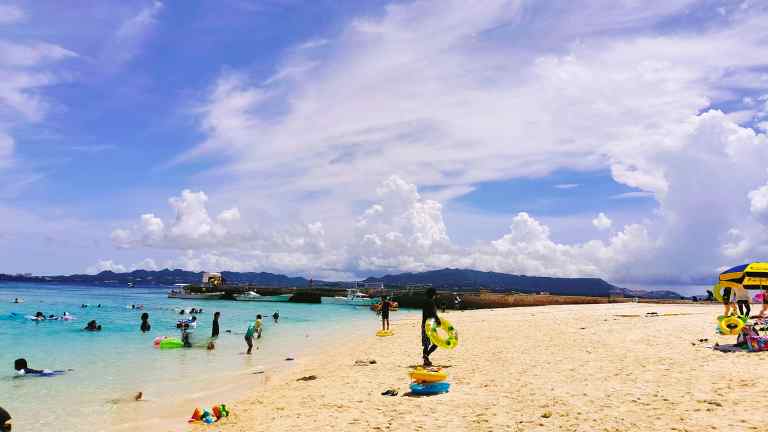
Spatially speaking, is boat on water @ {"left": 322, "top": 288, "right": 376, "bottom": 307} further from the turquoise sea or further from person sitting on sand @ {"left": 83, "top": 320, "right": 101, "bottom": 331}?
the turquoise sea

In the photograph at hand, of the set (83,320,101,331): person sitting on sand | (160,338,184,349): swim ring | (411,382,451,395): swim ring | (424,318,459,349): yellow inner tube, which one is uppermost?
(424,318,459,349): yellow inner tube

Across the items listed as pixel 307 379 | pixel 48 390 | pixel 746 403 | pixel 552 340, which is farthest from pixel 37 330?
pixel 746 403

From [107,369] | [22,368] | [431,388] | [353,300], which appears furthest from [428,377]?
[353,300]

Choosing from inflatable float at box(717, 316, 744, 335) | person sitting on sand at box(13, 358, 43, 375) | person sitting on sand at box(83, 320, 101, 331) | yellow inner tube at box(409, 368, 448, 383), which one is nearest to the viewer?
yellow inner tube at box(409, 368, 448, 383)

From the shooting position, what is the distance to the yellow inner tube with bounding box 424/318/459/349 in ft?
43.3

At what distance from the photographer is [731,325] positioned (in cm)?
1578

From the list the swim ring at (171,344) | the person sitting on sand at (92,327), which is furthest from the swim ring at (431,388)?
the person sitting on sand at (92,327)

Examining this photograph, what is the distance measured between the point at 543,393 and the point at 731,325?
30.9 feet

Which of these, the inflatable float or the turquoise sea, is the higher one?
the inflatable float

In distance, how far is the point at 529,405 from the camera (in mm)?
9492

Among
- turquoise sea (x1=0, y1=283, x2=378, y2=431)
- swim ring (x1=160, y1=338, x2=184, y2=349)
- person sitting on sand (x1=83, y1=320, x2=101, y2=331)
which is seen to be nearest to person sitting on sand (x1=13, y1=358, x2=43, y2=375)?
turquoise sea (x1=0, y1=283, x2=378, y2=431)

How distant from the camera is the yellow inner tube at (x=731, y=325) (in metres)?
15.7

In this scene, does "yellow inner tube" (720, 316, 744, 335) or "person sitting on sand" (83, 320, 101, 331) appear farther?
"person sitting on sand" (83, 320, 101, 331)

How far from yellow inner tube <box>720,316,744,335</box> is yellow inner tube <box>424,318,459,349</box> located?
9.20m
